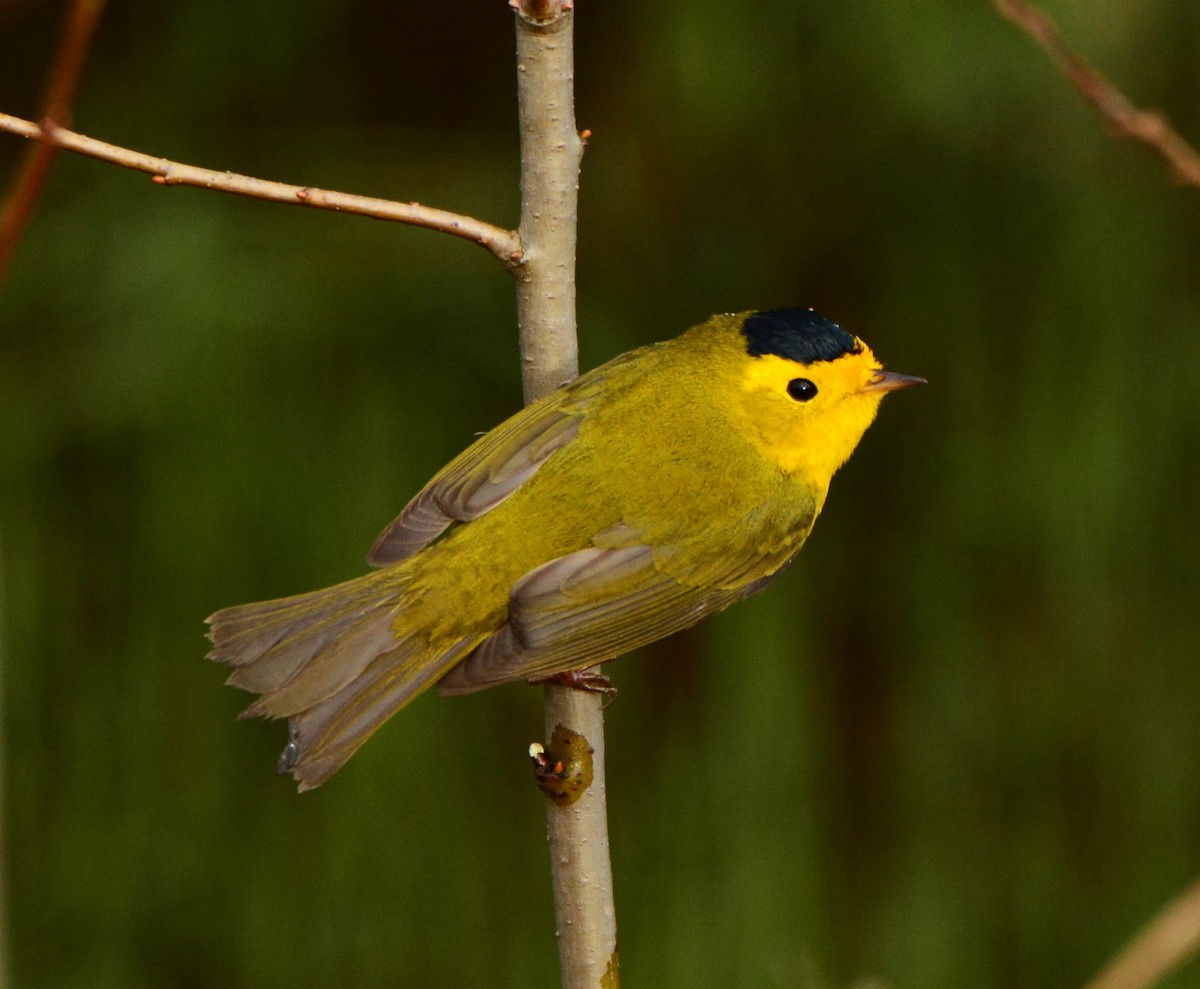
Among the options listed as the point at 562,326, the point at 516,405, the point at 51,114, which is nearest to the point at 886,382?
the point at 562,326

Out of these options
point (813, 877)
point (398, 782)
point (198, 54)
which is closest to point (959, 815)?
point (813, 877)

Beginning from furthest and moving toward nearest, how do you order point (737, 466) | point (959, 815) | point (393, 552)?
point (959, 815), point (737, 466), point (393, 552)

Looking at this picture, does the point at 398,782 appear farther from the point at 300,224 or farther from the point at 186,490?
the point at 300,224

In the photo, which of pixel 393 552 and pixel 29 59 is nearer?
pixel 393 552

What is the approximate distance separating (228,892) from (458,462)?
5.08 ft

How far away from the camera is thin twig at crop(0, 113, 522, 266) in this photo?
142 centimetres

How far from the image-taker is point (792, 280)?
323cm

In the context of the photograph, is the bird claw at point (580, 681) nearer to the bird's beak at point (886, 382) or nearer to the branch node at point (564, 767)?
the branch node at point (564, 767)

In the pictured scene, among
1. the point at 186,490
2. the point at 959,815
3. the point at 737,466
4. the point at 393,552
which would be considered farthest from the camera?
the point at 959,815

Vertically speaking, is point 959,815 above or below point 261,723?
below

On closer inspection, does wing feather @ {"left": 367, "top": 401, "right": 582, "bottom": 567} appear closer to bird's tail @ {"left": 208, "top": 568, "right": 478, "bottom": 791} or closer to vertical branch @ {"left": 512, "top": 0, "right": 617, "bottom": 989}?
bird's tail @ {"left": 208, "top": 568, "right": 478, "bottom": 791}

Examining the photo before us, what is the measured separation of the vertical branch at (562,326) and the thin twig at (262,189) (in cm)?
7

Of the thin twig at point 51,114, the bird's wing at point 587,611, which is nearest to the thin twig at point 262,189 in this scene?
the thin twig at point 51,114

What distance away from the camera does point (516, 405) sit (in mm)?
3223
